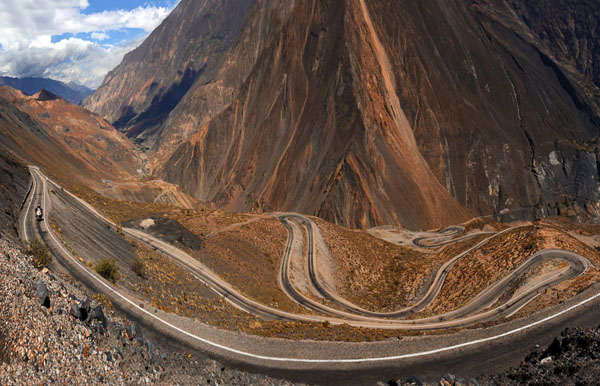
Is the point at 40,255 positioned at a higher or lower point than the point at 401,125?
higher

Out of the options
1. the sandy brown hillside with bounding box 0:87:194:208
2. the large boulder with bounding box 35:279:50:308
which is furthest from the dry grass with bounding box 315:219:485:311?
the sandy brown hillside with bounding box 0:87:194:208

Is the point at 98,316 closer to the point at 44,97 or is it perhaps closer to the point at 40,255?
the point at 40,255

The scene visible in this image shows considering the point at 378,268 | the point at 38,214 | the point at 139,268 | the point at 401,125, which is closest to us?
the point at 38,214

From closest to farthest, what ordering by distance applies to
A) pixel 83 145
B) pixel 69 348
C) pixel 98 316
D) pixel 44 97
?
pixel 69 348
pixel 98 316
pixel 83 145
pixel 44 97

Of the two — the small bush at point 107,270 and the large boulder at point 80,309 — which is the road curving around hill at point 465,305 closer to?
the small bush at point 107,270

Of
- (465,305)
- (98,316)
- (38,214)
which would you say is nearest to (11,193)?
(38,214)

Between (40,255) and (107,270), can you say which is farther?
(107,270)

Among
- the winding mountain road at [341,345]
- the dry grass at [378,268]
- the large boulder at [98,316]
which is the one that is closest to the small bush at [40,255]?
the winding mountain road at [341,345]

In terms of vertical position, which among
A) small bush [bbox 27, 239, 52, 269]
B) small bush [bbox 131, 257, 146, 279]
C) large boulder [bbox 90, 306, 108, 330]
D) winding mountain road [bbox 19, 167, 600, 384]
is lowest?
winding mountain road [bbox 19, 167, 600, 384]

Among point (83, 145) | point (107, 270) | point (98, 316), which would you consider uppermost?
point (83, 145)

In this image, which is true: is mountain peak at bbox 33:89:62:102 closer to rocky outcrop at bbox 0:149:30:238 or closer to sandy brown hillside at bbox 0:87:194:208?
sandy brown hillside at bbox 0:87:194:208
